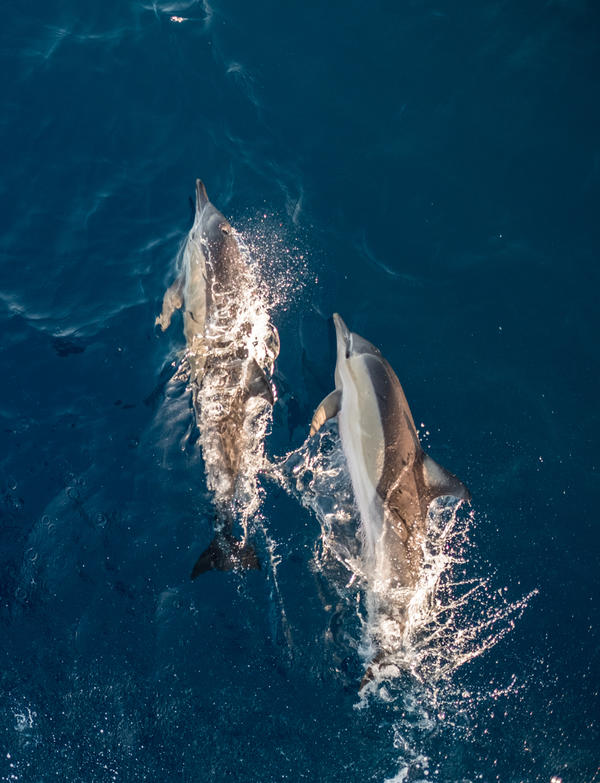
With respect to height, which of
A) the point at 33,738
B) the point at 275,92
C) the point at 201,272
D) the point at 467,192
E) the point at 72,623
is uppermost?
the point at 275,92

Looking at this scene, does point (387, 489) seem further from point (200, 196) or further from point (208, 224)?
point (200, 196)

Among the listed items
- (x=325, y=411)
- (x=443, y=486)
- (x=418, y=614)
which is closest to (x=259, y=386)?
(x=325, y=411)

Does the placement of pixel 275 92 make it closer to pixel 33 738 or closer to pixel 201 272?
pixel 201 272

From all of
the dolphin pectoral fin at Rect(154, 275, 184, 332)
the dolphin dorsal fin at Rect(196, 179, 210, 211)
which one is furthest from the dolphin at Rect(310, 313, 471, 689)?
the dolphin dorsal fin at Rect(196, 179, 210, 211)

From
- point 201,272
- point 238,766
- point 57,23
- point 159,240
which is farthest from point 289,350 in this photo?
point 57,23

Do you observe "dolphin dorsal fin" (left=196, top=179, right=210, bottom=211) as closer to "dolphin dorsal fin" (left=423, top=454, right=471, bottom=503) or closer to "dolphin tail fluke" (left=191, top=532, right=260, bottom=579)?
"dolphin tail fluke" (left=191, top=532, right=260, bottom=579)

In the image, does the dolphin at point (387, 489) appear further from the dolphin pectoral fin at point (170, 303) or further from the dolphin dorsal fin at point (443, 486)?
Result: the dolphin pectoral fin at point (170, 303)
